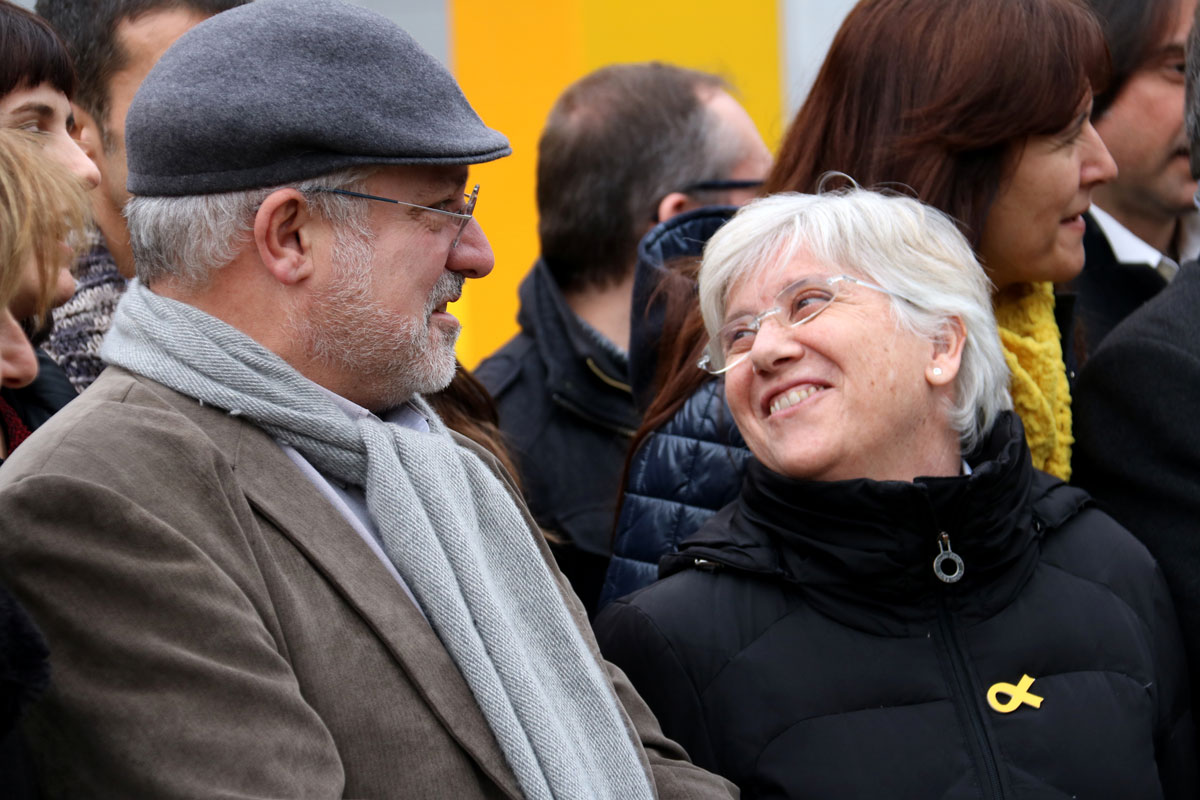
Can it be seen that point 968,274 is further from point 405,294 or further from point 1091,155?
point 405,294

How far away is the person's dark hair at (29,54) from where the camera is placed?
2537 millimetres

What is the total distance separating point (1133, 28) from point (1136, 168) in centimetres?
36

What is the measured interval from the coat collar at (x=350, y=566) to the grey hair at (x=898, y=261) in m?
1.02

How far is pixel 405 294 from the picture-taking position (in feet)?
6.97

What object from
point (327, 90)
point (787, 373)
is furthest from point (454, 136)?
point (787, 373)

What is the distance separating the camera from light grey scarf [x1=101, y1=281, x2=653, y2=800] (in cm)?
185

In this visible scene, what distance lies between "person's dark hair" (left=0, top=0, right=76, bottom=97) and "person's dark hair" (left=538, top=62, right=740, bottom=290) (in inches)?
60.5

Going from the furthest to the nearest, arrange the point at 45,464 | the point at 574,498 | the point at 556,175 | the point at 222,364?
the point at 556,175
the point at 574,498
the point at 222,364
the point at 45,464

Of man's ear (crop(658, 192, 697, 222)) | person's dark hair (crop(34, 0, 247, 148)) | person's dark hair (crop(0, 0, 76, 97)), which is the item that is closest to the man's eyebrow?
person's dark hair (crop(0, 0, 76, 97))

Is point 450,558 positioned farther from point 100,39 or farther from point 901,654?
point 100,39

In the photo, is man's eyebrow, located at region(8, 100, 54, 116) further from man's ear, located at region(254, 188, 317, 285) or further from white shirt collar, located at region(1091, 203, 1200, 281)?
white shirt collar, located at region(1091, 203, 1200, 281)

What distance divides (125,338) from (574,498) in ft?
5.76

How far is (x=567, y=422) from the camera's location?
3.69 m

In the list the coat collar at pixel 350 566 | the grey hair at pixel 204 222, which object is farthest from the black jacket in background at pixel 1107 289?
the coat collar at pixel 350 566
